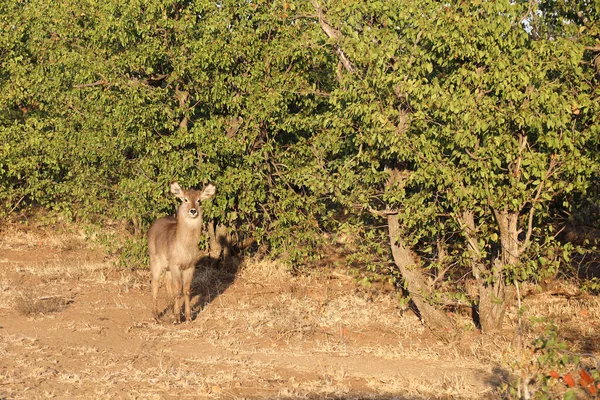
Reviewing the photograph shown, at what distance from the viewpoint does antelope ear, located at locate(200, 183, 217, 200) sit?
501 inches

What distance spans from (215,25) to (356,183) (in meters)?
3.57

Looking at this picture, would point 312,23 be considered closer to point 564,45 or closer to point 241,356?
point 564,45

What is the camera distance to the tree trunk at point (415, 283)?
38.2 ft

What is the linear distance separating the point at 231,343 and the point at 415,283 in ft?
9.42

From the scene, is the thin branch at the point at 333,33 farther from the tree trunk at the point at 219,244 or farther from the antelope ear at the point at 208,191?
the tree trunk at the point at 219,244

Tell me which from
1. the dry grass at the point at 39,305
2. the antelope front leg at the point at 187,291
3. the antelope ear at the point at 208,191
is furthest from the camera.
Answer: the antelope ear at the point at 208,191

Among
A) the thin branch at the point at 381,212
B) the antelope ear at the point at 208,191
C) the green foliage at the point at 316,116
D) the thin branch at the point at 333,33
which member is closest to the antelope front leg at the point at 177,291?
the antelope ear at the point at 208,191

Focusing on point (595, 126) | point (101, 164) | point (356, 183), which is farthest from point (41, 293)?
point (595, 126)

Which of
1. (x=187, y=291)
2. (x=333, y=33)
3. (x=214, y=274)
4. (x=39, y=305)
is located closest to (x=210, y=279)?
(x=214, y=274)

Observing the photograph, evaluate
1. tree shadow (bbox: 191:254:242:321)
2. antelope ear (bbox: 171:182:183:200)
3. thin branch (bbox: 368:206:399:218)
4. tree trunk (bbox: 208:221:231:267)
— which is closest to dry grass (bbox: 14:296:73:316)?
tree shadow (bbox: 191:254:242:321)

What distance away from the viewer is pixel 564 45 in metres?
9.34

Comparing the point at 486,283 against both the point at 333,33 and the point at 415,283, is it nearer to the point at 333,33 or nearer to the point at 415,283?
the point at 415,283

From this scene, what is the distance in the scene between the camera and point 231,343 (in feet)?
36.2

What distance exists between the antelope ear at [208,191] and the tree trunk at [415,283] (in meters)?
2.95
